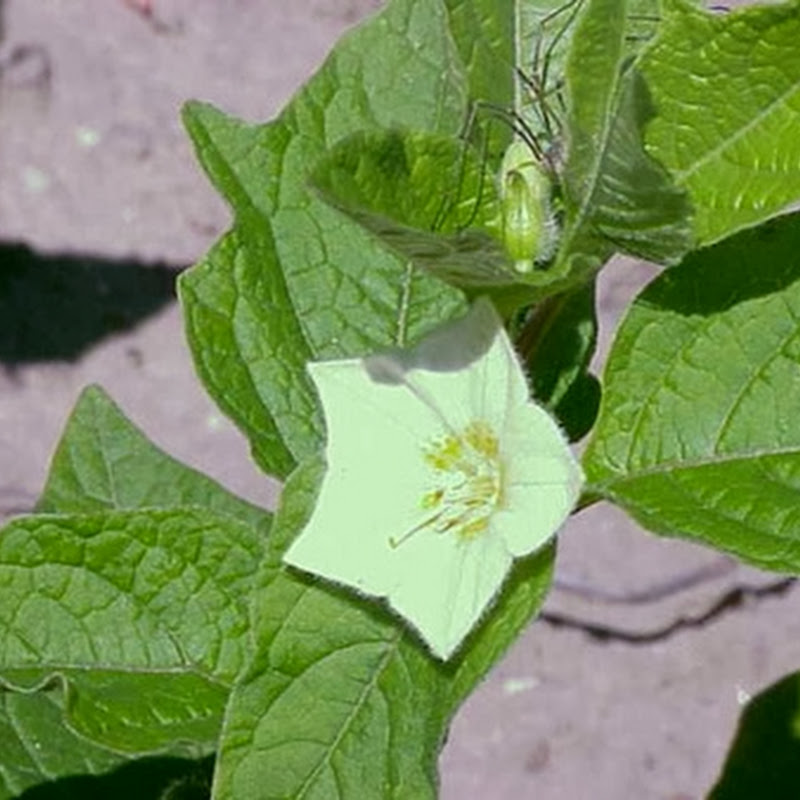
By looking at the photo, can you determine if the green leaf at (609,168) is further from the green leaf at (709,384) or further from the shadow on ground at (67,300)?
the shadow on ground at (67,300)

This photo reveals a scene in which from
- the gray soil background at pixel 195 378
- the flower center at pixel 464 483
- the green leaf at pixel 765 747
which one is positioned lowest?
the gray soil background at pixel 195 378

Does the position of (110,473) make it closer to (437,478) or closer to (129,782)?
(129,782)

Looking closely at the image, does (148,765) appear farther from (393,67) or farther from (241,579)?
(393,67)

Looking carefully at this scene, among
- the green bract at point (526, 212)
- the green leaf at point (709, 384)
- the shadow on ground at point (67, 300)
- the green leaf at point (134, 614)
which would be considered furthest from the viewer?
the shadow on ground at point (67, 300)

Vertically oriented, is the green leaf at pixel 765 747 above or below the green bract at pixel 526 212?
below

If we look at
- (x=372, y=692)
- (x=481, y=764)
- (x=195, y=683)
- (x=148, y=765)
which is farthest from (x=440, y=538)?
(x=481, y=764)

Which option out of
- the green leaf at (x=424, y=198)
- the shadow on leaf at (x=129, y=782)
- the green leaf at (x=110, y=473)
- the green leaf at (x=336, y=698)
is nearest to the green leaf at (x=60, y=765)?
the shadow on leaf at (x=129, y=782)
